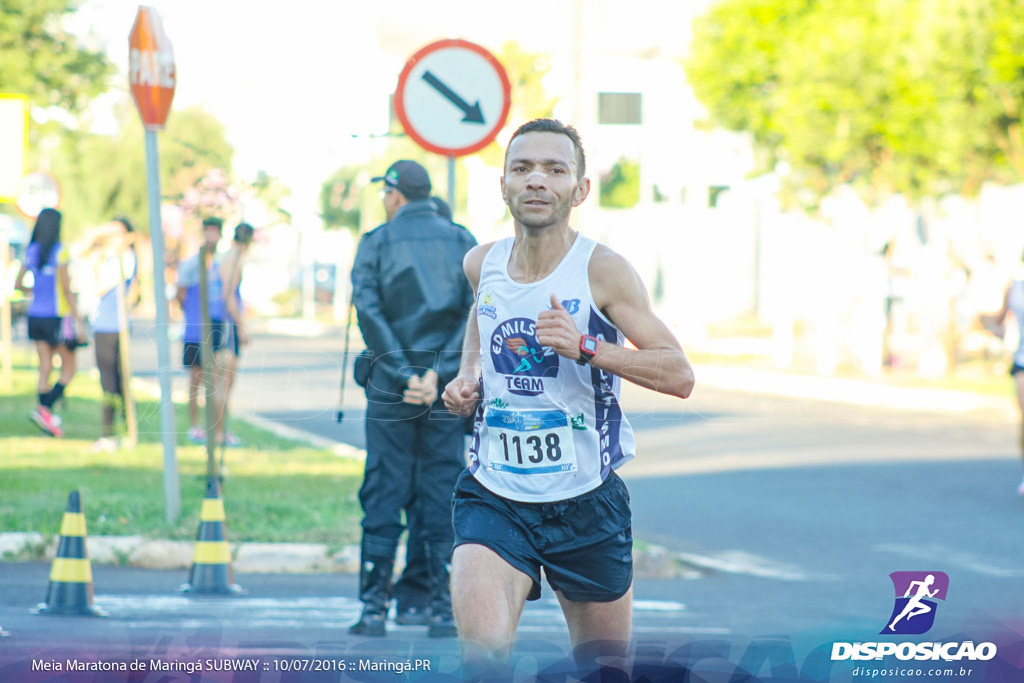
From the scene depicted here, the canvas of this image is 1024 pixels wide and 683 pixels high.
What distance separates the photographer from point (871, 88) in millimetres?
28375

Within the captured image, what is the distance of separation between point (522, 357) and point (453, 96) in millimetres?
4397

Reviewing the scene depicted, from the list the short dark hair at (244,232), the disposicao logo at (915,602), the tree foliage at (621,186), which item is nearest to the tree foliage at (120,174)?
the tree foliage at (621,186)

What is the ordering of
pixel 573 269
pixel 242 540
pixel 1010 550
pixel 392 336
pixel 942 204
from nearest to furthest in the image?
pixel 573 269, pixel 392 336, pixel 242 540, pixel 1010 550, pixel 942 204

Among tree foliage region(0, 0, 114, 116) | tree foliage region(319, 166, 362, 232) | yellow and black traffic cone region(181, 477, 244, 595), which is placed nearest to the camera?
yellow and black traffic cone region(181, 477, 244, 595)

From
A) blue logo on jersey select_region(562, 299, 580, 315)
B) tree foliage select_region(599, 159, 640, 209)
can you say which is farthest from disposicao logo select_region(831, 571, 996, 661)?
tree foliage select_region(599, 159, 640, 209)

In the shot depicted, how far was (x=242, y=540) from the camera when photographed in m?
8.30

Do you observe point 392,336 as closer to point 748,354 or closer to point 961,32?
point 961,32

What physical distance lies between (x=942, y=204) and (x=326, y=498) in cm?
2757

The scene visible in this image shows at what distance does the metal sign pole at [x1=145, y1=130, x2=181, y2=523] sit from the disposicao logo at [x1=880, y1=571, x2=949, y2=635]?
5.71 metres

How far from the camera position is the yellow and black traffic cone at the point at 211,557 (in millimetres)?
7160

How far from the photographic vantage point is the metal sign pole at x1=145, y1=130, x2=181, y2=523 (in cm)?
829

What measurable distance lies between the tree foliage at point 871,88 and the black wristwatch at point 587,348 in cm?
2104

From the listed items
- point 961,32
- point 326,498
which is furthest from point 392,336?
point 961,32

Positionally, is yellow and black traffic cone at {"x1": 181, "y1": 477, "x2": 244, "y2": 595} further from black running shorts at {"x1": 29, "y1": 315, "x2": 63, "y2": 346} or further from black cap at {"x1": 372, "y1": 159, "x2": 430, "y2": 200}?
black running shorts at {"x1": 29, "y1": 315, "x2": 63, "y2": 346}
